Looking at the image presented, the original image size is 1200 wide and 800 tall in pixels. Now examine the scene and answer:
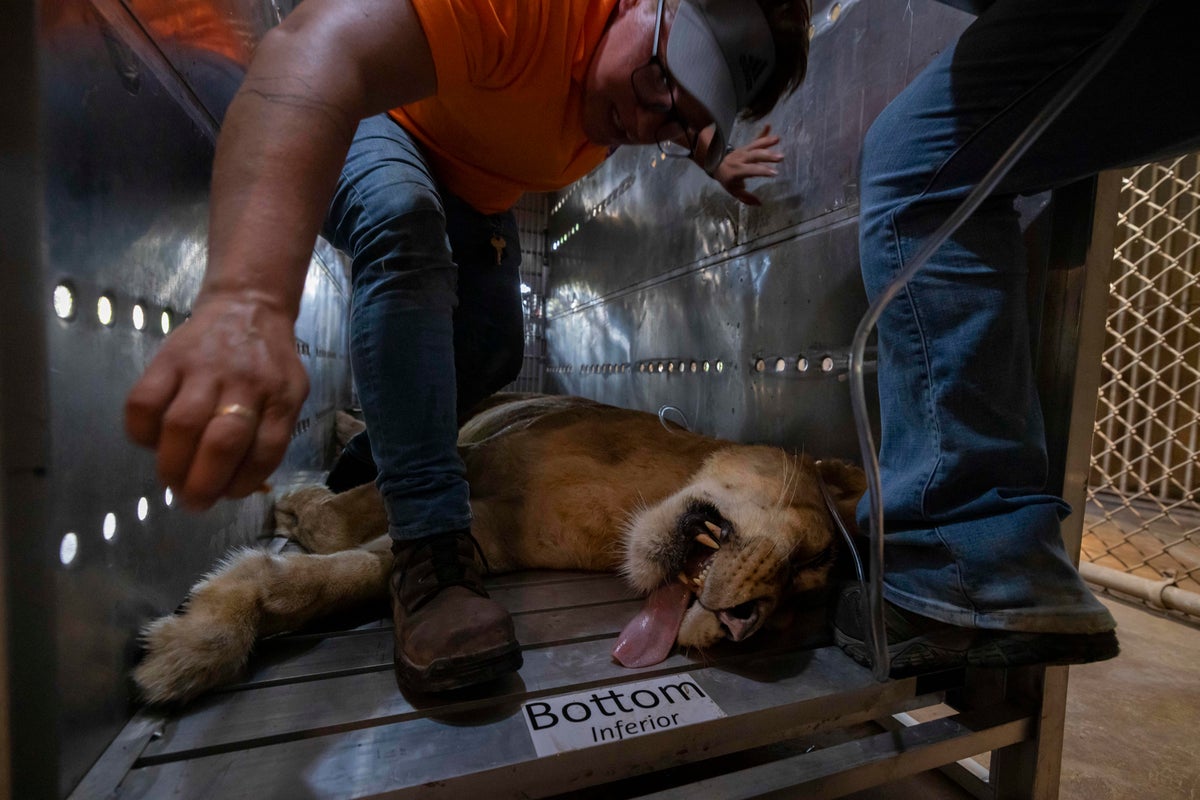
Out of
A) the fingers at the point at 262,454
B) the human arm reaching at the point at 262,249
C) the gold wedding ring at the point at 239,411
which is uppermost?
the human arm reaching at the point at 262,249

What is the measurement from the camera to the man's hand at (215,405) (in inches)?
20.1

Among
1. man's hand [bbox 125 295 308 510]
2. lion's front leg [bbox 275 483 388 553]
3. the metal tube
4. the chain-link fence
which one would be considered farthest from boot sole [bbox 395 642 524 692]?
the chain-link fence

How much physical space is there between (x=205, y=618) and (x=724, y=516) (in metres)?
1.08

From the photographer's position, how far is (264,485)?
1.93 feet

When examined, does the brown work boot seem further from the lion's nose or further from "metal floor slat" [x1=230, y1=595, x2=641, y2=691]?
the lion's nose

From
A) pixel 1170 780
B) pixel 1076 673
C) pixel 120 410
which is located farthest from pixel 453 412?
pixel 1076 673

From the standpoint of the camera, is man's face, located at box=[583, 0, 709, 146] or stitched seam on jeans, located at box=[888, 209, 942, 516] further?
man's face, located at box=[583, 0, 709, 146]

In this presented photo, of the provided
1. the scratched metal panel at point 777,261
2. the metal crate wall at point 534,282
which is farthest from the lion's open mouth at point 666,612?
the metal crate wall at point 534,282

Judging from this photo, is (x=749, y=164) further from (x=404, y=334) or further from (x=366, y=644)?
(x=366, y=644)

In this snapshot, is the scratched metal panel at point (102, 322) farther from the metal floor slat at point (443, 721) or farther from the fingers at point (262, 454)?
the fingers at point (262, 454)

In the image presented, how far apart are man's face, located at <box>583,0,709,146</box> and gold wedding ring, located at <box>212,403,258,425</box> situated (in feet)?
3.43

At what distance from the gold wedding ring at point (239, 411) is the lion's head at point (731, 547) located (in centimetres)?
91

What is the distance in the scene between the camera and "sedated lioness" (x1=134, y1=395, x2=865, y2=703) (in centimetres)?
106

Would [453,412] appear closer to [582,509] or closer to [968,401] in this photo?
[582,509]
